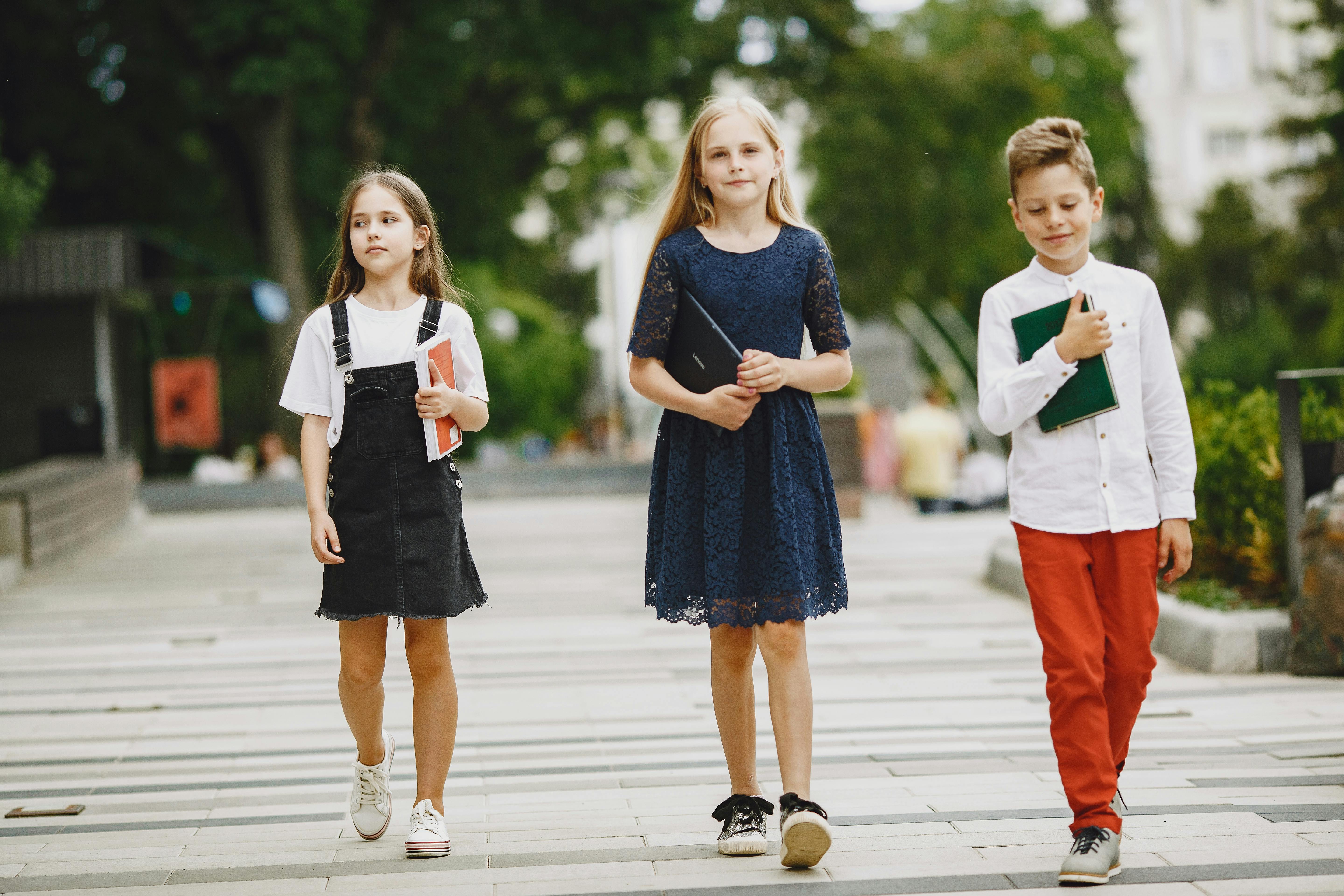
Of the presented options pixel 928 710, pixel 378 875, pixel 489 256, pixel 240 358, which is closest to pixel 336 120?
pixel 489 256

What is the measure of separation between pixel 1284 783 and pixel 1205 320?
47.2 meters

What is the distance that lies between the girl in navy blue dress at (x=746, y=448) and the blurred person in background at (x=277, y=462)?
17170 millimetres

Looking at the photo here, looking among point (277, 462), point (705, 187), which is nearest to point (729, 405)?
point (705, 187)

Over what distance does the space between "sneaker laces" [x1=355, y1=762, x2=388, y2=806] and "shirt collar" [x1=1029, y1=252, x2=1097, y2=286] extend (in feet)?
7.02

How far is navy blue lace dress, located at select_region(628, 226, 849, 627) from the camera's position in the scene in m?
3.68

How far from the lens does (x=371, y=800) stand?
3.93 metres

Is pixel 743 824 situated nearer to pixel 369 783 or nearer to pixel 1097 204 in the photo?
pixel 369 783

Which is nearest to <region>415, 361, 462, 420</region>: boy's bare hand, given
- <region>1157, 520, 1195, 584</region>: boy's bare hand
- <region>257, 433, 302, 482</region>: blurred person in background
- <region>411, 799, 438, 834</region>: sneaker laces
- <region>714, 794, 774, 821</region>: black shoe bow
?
<region>411, 799, 438, 834</region>: sneaker laces

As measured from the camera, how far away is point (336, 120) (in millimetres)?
21422

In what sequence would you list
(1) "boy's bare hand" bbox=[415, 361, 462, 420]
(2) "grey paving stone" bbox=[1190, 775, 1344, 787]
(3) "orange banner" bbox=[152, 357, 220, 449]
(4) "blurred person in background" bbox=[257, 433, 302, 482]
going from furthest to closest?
(4) "blurred person in background" bbox=[257, 433, 302, 482] < (3) "orange banner" bbox=[152, 357, 220, 449] < (2) "grey paving stone" bbox=[1190, 775, 1344, 787] < (1) "boy's bare hand" bbox=[415, 361, 462, 420]

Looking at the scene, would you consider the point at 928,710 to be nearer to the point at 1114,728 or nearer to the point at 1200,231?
the point at 1114,728

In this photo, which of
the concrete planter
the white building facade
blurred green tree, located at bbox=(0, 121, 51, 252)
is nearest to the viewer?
the concrete planter

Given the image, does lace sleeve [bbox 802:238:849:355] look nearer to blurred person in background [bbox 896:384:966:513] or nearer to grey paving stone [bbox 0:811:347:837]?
grey paving stone [bbox 0:811:347:837]

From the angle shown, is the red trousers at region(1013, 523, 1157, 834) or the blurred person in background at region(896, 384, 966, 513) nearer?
the red trousers at region(1013, 523, 1157, 834)
